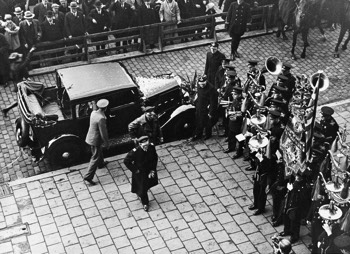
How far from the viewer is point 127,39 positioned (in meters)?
18.1

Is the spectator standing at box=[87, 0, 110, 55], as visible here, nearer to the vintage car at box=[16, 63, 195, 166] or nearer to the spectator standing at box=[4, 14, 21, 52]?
the spectator standing at box=[4, 14, 21, 52]

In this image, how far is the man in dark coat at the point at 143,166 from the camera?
38.0ft

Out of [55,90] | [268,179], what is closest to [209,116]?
[268,179]

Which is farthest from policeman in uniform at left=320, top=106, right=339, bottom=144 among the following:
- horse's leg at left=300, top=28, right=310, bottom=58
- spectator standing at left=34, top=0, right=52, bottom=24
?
spectator standing at left=34, top=0, right=52, bottom=24

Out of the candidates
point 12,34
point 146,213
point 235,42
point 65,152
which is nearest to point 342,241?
point 146,213

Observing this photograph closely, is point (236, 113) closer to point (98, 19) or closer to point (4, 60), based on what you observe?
point (98, 19)

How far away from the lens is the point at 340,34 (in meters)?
18.5

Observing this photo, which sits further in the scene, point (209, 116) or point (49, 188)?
point (209, 116)

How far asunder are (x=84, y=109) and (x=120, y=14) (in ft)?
18.7

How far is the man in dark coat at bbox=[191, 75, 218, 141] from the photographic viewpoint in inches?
536

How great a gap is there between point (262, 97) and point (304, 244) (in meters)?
3.51

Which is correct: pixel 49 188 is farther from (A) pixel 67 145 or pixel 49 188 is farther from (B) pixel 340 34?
(B) pixel 340 34

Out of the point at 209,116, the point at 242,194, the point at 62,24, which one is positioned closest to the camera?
the point at 242,194

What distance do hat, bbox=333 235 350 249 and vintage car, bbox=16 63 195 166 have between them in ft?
18.8
